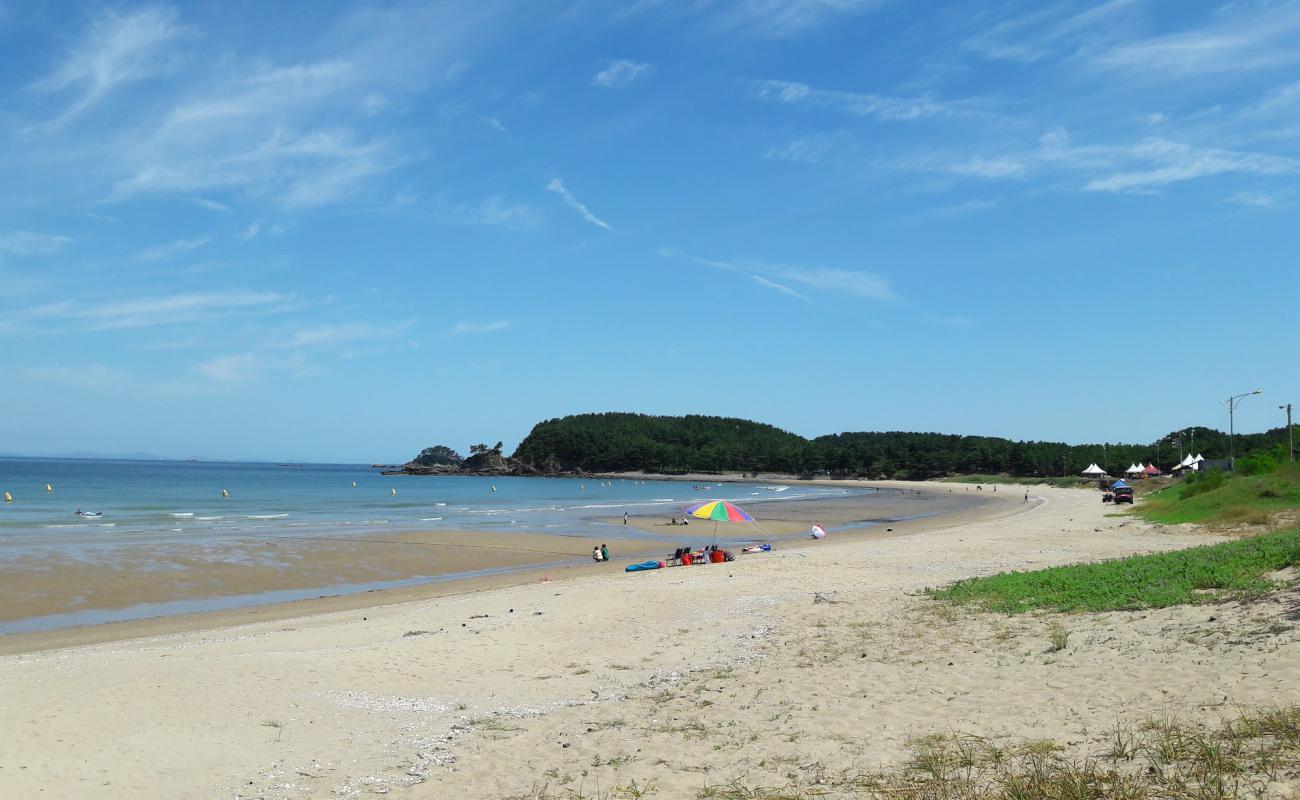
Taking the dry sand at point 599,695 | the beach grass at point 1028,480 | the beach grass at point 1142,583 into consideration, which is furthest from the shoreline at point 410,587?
the beach grass at point 1028,480

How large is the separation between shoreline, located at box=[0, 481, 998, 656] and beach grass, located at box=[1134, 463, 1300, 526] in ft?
36.7

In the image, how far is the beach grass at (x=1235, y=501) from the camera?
27094 millimetres

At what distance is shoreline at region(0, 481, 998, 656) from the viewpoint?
1711 cm

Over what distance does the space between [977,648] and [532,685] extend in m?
5.39

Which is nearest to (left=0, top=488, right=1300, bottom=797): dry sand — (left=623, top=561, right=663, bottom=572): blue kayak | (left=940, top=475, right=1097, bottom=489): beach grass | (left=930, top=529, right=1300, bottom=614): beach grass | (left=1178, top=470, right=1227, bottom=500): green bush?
(left=930, top=529, right=1300, bottom=614): beach grass

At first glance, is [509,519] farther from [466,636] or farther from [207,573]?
[466,636]

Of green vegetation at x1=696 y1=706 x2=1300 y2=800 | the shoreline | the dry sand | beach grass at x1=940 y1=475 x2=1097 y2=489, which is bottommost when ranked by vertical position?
beach grass at x1=940 y1=475 x2=1097 y2=489

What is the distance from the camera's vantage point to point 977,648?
34.2 ft

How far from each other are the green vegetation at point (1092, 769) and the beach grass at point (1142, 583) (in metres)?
4.92

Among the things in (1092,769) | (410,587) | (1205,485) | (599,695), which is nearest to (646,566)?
(410,587)

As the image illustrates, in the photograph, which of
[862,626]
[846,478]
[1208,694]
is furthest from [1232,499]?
[846,478]

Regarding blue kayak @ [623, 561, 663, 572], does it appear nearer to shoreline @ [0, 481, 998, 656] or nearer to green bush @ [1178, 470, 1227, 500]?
shoreline @ [0, 481, 998, 656]

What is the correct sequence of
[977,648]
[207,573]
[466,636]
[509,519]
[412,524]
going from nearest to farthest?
[977,648] → [466,636] → [207,573] → [412,524] → [509,519]

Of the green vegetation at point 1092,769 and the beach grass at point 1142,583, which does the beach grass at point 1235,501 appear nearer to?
the beach grass at point 1142,583
